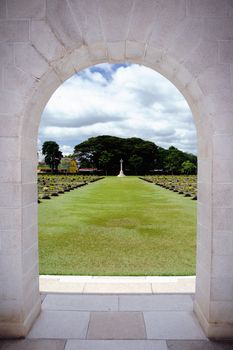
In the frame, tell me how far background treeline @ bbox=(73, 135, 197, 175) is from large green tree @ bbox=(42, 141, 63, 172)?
6.39 m

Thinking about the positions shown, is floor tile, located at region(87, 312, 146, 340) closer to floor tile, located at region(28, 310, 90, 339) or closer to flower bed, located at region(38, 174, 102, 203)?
floor tile, located at region(28, 310, 90, 339)

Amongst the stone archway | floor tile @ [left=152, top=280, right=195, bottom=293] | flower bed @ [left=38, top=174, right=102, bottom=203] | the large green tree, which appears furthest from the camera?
the large green tree

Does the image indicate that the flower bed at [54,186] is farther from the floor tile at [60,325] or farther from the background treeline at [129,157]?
the background treeline at [129,157]

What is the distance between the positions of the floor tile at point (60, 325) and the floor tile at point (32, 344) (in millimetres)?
84

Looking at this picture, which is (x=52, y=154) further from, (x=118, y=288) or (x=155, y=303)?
(x=155, y=303)

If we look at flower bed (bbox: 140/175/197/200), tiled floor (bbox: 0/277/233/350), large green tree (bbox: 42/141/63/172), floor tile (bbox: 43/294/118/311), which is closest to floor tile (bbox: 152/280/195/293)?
tiled floor (bbox: 0/277/233/350)

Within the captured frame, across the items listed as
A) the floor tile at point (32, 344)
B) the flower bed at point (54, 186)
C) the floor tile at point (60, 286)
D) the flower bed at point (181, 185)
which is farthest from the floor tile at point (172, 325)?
the flower bed at point (181, 185)

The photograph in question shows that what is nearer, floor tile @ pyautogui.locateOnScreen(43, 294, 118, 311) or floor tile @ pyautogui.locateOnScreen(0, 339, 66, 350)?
floor tile @ pyautogui.locateOnScreen(0, 339, 66, 350)

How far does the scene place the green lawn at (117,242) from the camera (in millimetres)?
5621

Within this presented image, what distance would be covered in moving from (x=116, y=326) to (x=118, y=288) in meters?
0.99

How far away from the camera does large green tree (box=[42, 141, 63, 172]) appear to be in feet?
272

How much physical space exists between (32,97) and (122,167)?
233 feet

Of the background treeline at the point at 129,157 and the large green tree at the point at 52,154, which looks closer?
the background treeline at the point at 129,157

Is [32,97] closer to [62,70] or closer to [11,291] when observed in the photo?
[62,70]
